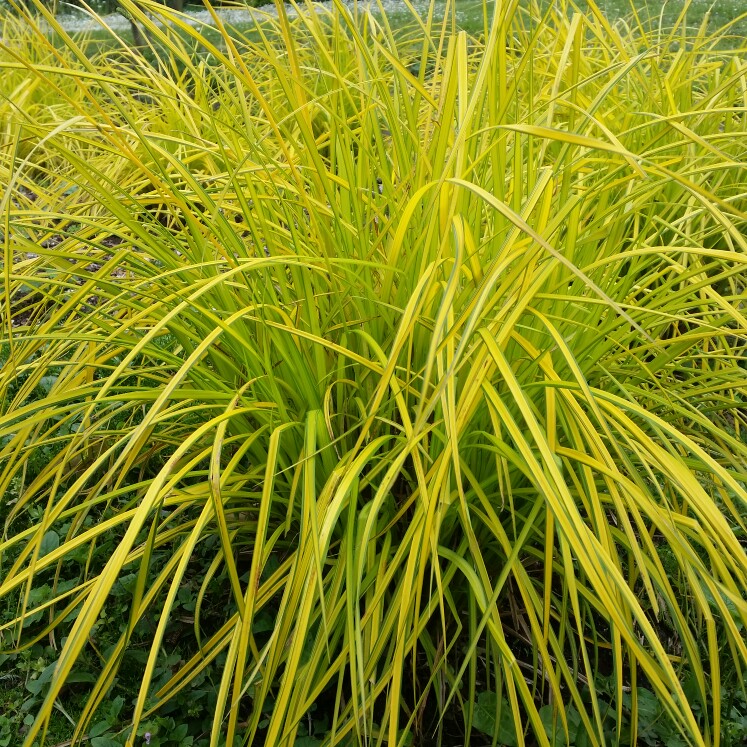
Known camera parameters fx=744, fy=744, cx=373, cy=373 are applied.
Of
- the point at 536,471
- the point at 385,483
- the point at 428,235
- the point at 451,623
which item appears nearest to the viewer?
the point at 536,471

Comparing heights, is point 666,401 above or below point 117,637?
above

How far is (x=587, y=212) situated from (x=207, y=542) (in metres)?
1.13

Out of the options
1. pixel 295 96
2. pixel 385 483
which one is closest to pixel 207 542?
pixel 385 483

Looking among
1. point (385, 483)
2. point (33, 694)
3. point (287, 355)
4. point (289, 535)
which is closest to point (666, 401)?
point (385, 483)

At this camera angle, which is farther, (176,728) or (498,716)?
(176,728)

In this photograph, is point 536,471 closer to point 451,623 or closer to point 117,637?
point 451,623

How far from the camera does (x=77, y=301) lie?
4.90 ft

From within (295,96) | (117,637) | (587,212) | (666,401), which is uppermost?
(295,96)

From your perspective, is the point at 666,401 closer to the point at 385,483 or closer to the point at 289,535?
the point at 385,483

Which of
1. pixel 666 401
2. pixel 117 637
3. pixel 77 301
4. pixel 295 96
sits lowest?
pixel 117 637

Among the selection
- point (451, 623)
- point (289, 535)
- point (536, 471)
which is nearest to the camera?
point (536, 471)

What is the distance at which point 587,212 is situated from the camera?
161cm

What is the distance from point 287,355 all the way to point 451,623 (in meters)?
0.61

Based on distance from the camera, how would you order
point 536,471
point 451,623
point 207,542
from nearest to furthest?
point 536,471 < point 451,623 < point 207,542
